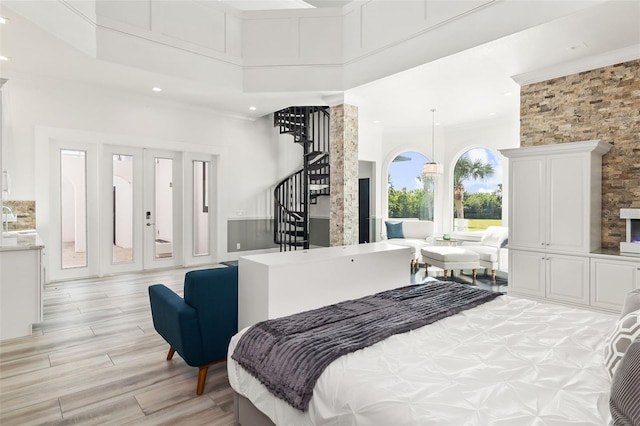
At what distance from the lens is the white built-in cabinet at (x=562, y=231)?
12.4 ft

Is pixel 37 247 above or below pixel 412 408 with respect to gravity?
above

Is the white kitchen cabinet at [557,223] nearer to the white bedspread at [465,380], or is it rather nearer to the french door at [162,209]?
the white bedspread at [465,380]

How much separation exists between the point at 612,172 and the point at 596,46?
144 centimetres

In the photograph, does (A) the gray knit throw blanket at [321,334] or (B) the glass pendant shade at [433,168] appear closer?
(A) the gray knit throw blanket at [321,334]

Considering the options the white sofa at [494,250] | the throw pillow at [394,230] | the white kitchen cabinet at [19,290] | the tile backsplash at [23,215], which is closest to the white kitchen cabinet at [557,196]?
the white sofa at [494,250]

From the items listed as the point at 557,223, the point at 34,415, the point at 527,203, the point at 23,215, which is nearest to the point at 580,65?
the point at 527,203

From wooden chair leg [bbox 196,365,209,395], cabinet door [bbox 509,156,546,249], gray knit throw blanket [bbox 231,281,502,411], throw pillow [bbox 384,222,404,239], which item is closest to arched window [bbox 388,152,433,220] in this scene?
throw pillow [bbox 384,222,404,239]

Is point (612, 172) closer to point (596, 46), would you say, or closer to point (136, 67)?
point (596, 46)

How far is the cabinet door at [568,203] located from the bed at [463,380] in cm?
234

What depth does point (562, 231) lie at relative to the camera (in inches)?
162

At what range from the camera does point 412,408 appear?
46.7 inches

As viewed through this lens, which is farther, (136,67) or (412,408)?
(136,67)

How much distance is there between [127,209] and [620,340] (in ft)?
21.9

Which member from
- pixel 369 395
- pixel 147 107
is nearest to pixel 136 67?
pixel 147 107
